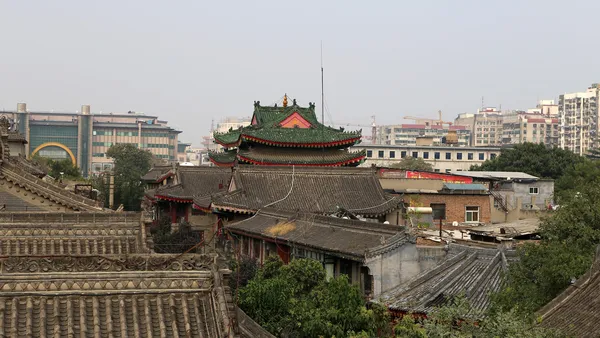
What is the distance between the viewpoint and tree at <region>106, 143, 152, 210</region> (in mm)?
77875

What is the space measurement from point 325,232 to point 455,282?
29.3 ft

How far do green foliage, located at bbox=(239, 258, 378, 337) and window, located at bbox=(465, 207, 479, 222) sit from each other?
2394cm

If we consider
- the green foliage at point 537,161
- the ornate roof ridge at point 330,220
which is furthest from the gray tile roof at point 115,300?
the green foliage at point 537,161

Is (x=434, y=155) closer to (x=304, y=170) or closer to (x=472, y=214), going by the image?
(x=472, y=214)

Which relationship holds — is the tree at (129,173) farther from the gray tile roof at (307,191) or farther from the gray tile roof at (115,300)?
the gray tile roof at (115,300)

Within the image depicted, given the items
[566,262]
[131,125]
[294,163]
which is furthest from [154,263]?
[131,125]

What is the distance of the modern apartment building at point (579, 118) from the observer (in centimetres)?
15788

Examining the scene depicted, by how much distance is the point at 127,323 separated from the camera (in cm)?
1041

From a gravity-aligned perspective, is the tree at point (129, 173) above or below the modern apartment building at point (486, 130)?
below

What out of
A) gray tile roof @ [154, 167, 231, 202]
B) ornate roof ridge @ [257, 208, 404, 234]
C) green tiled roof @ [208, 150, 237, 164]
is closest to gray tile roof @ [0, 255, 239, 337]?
ornate roof ridge @ [257, 208, 404, 234]

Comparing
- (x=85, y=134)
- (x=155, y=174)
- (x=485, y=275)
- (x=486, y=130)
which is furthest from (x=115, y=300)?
(x=486, y=130)

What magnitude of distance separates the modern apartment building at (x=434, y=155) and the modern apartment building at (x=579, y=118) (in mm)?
36369

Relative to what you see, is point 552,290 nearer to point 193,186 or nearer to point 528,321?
point 528,321

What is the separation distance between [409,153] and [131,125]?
7693 centimetres
